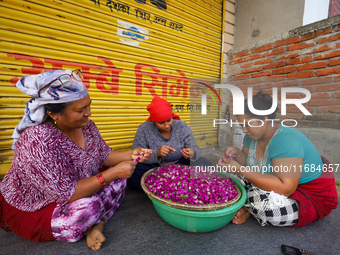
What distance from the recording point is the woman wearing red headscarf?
7.69ft

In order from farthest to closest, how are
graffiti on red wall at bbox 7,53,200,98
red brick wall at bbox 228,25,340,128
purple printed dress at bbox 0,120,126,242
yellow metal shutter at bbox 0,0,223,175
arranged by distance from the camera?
red brick wall at bbox 228,25,340,128, graffiti on red wall at bbox 7,53,200,98, yellow metal shutter at bbox 0,0,223,175, purple printed dress at bbox 0,120,126,242

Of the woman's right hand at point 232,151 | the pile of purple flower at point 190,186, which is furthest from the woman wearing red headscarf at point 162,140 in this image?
the woman's right hand at point 232,151

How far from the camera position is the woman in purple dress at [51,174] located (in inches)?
51.6

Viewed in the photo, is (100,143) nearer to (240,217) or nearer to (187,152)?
(187,152)

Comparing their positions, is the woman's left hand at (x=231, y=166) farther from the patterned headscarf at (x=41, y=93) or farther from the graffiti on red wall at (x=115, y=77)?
Result: the graffiti on red wall at (x=115, y=77)

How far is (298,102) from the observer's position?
101 inches

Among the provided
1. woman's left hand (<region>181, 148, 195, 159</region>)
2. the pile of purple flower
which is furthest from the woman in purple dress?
woman's left hand (<region>181, 148, 195, 159</region>)

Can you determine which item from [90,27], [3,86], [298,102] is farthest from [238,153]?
[3,86]

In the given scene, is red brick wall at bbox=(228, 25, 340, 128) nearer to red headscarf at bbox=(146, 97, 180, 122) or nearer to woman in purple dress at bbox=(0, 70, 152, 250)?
red headscarf at bbox=(146, 97, 180, 122)

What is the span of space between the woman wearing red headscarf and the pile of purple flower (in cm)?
31

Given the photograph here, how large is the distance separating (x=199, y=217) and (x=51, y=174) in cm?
121

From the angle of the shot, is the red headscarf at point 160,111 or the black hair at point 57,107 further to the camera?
the red headscarf at point 160,111

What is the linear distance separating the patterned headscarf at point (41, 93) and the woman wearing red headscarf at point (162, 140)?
1.14 metres

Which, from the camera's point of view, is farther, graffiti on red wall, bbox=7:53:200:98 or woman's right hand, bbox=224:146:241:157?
graffiti on red wall, bbox=7:53:200:98
